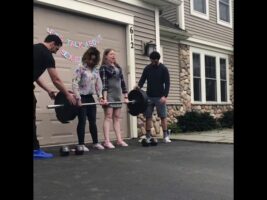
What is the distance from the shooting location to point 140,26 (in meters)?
8.91

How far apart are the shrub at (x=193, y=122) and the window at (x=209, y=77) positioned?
1056 millimetres

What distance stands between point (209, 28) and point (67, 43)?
813 centimetres

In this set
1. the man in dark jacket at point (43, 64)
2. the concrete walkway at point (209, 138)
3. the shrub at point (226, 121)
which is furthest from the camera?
the shrub at point (226, 121)

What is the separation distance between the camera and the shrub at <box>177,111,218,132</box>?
11.5 metres

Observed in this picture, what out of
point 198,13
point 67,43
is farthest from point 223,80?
point 67,43

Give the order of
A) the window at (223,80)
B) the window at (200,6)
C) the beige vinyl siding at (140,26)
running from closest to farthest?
the beige vinyl siding at (140,26) < the window at (200,6) < the window at (223,80)

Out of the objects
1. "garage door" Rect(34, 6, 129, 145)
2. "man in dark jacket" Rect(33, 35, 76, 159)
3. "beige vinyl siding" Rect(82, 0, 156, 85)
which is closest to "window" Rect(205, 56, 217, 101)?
"beige vinyl siding" Rect(82, 0, 156, 85)

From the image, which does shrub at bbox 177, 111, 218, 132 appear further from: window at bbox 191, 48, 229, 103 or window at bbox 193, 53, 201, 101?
window at bbox 193, 53, 201, 101

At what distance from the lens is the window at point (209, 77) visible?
13.1m

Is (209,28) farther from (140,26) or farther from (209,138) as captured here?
(209,138)

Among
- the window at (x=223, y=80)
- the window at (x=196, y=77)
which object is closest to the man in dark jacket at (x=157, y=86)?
the window at (x=196, y=77)

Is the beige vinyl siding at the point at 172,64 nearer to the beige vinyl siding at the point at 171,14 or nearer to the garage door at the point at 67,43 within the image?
the beige vinyl siding at the point at 171,14
